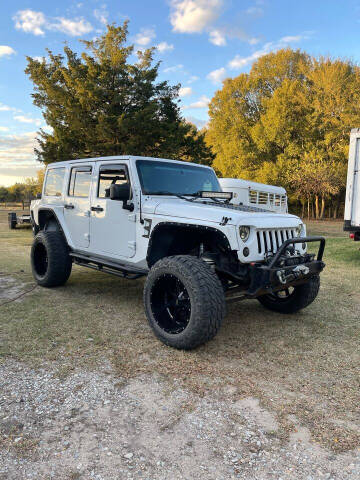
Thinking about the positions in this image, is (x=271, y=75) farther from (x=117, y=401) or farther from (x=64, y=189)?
(x=117, y=401)

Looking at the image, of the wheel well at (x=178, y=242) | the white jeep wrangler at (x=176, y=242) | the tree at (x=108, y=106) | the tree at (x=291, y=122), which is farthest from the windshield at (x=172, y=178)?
the tree at (x=291, y=122)

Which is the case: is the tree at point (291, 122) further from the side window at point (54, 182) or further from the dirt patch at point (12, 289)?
the dirt patch at point (12, 289)

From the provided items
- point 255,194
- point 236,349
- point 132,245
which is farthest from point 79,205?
point 255,194

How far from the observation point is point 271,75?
30062 mm

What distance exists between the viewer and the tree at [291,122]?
82.6 ft

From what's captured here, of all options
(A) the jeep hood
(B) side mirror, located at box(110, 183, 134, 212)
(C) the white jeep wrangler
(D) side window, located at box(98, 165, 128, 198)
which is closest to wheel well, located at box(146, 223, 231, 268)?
(C) the white jeep wrangler

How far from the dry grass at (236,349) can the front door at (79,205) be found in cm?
94

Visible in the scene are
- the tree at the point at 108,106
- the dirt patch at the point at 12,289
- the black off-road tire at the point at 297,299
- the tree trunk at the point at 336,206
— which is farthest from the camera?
the tree trunk at the point at 336,206

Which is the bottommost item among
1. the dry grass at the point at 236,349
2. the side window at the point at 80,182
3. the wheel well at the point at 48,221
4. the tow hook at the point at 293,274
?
the dry grass at the point at 236,349

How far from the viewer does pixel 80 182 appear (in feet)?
17.7

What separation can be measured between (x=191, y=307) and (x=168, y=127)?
15.7 metres

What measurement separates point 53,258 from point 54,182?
1.39m

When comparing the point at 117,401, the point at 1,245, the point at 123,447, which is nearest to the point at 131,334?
the point at 117,401

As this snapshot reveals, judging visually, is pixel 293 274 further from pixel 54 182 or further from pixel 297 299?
pixel 54 182
